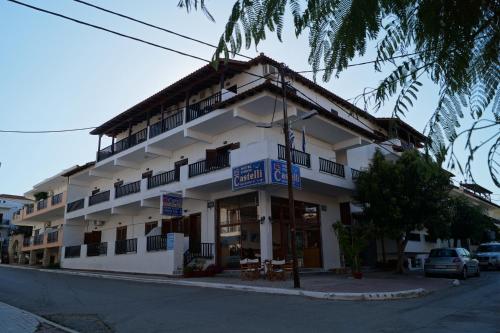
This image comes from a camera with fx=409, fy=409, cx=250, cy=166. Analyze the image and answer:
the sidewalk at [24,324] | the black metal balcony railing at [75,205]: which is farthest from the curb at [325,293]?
the black metal balcony railing at [75,205]

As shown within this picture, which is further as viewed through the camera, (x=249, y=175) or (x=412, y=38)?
(x=249, y=175)

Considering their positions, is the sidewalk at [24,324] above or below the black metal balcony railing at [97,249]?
below

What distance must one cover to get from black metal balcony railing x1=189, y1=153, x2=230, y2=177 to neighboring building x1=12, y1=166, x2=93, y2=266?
51.2 ft

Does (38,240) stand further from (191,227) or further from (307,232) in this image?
(307,232)

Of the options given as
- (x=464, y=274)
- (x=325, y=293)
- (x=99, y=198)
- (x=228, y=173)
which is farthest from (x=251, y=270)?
(x=99, y=198)

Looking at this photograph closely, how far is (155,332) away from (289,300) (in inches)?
209

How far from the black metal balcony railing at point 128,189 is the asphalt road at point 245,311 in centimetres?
1072

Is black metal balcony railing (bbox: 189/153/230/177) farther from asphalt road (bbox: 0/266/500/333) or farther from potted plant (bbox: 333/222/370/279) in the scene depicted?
asphalt road (bbox: 0/266/500/333)

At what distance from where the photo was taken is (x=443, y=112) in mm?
1646

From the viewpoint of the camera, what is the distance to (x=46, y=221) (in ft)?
136

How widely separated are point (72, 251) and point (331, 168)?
2004 centimetres

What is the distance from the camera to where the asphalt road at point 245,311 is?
317 inches

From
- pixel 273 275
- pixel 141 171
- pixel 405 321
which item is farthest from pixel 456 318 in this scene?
pixel 141 171

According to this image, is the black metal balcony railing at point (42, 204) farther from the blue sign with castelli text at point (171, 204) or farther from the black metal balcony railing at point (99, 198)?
the blue sign with castelli text at point (171, 204)
